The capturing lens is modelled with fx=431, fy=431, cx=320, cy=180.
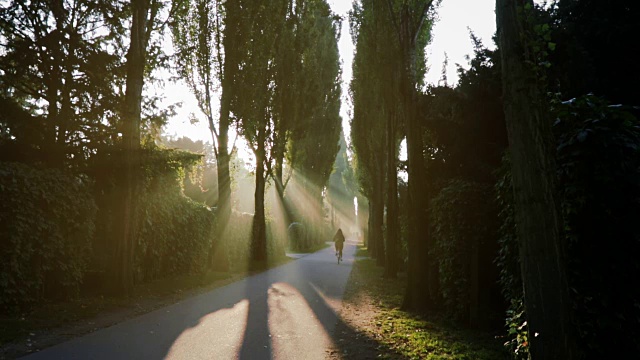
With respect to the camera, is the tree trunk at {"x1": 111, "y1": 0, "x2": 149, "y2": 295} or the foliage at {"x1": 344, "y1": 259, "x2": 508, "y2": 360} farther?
the tree trunk at {"x1": 111, "y1": 0, "x2": 149, "y2": 295}

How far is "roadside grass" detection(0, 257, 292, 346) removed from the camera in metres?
6.93

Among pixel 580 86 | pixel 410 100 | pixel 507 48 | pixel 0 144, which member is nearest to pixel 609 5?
pixel 580 86

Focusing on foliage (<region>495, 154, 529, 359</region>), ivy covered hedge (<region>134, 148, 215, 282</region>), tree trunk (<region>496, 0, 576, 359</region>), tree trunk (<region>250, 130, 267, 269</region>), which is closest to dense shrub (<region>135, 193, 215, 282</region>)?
ivy covered hedge (<region>134, 148, 215, 282</region>)

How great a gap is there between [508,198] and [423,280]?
5.01 metres

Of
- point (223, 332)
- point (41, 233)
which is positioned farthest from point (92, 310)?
point (223, 332)

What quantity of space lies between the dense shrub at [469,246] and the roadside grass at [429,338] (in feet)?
1.82

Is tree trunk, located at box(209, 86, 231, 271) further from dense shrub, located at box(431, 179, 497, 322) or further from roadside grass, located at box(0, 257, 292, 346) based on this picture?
dense shrub, located at box(431, 179, 497, 322)

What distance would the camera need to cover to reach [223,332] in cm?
721

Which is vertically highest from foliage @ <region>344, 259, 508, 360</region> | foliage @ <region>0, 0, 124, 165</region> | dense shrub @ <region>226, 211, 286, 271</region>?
foliage @ <region>0, 0, 124, 165</region>

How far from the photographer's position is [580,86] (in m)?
8.83

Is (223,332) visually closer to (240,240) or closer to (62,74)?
(62,74)

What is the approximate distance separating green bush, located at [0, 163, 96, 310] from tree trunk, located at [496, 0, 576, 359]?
26.3 ft

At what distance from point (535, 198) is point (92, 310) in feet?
28.5

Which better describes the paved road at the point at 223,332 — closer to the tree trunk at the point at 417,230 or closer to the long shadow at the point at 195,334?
the long shadow at the point at 195,334
